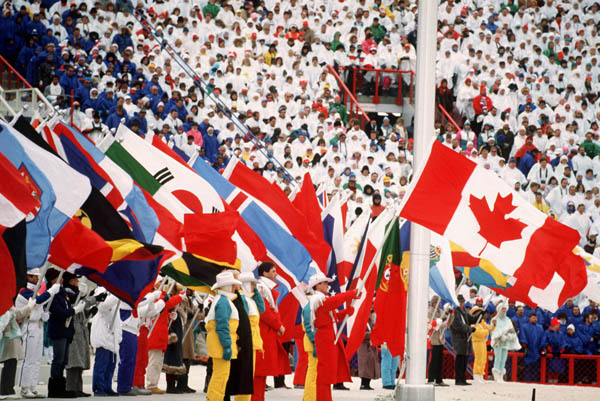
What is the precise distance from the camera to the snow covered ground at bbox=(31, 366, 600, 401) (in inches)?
623

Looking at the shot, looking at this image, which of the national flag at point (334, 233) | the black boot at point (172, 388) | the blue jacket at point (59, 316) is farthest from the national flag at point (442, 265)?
the blue jacket at point (59, 316)

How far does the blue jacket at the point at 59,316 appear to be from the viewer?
1394 cm

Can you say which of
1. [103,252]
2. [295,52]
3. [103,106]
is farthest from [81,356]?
[295,52]

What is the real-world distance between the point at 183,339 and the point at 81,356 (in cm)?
209

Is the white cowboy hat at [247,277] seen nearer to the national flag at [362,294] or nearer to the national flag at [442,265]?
the national flag at [362,294]

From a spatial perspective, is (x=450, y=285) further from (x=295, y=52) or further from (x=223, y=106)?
(x=295, y=52)

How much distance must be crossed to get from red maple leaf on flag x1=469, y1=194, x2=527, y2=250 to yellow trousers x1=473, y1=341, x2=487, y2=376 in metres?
8.76

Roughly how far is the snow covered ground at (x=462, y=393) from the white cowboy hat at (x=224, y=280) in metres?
3.47

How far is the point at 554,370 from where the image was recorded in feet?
70.3

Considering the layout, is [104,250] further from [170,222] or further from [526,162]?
[526,162]

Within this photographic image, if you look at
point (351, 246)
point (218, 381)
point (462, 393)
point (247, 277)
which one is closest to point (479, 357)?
point (462, 393)

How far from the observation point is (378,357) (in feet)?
62.3

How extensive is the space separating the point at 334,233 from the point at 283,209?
1018 mm

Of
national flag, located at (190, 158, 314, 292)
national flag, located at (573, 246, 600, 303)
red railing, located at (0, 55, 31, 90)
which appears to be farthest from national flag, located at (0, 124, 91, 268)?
red railing, located at (0, 55, 31, 90)
